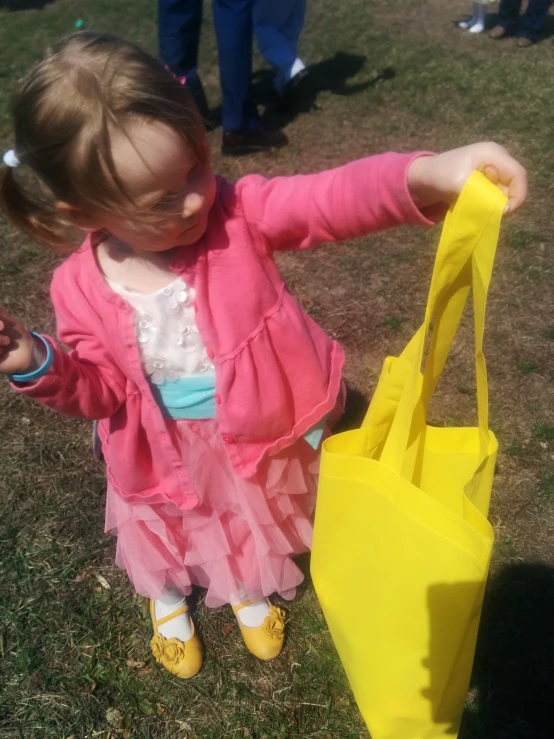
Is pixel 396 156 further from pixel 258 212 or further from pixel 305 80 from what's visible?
pixel 305 80

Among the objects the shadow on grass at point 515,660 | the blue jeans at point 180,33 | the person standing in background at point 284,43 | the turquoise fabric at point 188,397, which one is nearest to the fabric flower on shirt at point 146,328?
the turquoise fabric at point 188,397

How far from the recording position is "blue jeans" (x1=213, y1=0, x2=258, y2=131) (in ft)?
12.3

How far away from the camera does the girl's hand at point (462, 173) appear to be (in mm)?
1034

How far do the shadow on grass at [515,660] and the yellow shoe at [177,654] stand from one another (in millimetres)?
746

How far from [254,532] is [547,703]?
88 cm

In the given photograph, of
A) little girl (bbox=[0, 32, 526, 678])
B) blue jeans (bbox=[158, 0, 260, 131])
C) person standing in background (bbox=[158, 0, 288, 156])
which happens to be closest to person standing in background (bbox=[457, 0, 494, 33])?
person standing in background (bbox=[158, 0, 288, 156])

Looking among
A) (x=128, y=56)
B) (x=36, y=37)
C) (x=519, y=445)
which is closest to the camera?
(x=128, y=56)

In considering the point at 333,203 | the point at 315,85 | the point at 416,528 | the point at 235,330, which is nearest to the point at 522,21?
the point at 315,85

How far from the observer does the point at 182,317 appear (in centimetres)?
146

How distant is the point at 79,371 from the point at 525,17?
5028 mm

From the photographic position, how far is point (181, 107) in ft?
3.98

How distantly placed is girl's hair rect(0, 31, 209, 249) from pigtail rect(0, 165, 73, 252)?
0.14 m

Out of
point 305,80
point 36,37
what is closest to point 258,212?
point 305,80

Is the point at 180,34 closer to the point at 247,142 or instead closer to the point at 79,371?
the point at 247,142
